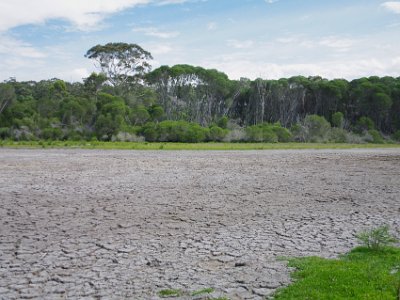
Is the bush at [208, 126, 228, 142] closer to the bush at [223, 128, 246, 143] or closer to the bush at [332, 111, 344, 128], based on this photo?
the bush at [223, 128, 246, 143]

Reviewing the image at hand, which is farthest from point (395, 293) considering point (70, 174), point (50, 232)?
point (70, 174)

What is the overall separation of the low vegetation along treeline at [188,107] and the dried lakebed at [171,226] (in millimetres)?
25819

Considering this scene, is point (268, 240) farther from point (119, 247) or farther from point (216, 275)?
point (119, 247)

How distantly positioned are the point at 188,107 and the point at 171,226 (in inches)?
2210

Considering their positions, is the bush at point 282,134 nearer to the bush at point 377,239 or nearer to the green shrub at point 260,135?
the green shrub at point 260,135

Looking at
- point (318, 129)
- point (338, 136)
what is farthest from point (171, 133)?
point (338, 136)

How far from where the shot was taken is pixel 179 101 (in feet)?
214

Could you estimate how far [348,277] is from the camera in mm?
5953

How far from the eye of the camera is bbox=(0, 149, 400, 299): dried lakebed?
20.8 feet

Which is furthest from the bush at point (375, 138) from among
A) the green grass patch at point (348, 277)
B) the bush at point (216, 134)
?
the green grass patch at point (348, 277)

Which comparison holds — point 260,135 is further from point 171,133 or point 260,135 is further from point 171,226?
point 171,226

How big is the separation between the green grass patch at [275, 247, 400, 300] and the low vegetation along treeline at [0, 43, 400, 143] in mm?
36642

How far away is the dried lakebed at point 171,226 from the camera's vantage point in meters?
6.34

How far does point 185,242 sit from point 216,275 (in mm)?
1890
